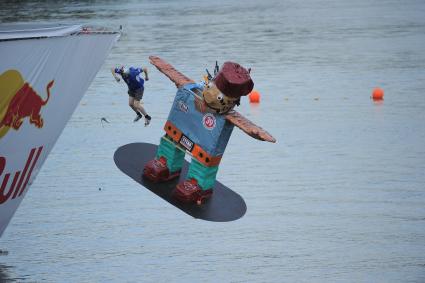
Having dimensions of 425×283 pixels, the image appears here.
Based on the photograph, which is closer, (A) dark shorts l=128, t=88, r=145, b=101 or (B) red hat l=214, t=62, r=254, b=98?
(B) red hat l=214, t=62, r=254, b=98

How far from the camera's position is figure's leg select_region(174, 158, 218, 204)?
22.4ft

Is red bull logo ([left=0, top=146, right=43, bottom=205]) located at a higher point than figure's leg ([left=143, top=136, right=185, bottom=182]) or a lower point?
higher

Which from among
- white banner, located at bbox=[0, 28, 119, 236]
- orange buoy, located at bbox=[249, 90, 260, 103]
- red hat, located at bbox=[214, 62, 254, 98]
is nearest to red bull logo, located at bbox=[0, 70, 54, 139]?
white banner, located at bbox=[0, 28, 119, 236]

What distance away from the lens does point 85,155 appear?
9180mm

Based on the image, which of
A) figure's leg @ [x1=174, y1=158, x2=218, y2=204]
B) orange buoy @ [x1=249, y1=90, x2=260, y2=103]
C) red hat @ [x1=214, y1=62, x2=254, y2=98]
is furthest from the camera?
orange buoy @ [x1=249, y1=90, x2=260, y2=103]

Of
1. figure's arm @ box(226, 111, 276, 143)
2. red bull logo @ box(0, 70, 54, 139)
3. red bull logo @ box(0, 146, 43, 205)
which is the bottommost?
red bull logo @ box(0, 146, 43, 205)

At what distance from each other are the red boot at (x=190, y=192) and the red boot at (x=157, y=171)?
1.03 ft

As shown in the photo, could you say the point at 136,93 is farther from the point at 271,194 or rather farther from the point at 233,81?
the point at 271,194

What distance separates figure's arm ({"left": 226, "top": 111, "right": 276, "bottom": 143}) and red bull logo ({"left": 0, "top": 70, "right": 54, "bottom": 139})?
188 cm

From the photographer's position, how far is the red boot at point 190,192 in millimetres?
6844

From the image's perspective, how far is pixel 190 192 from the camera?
683cm

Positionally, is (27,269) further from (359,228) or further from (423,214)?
(423,214)

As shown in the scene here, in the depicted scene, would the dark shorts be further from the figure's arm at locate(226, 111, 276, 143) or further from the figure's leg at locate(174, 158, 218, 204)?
the figure's arm at locate(226, 111, 276, 143)

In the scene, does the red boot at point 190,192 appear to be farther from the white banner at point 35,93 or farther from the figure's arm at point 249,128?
the white banner at point 35,93
